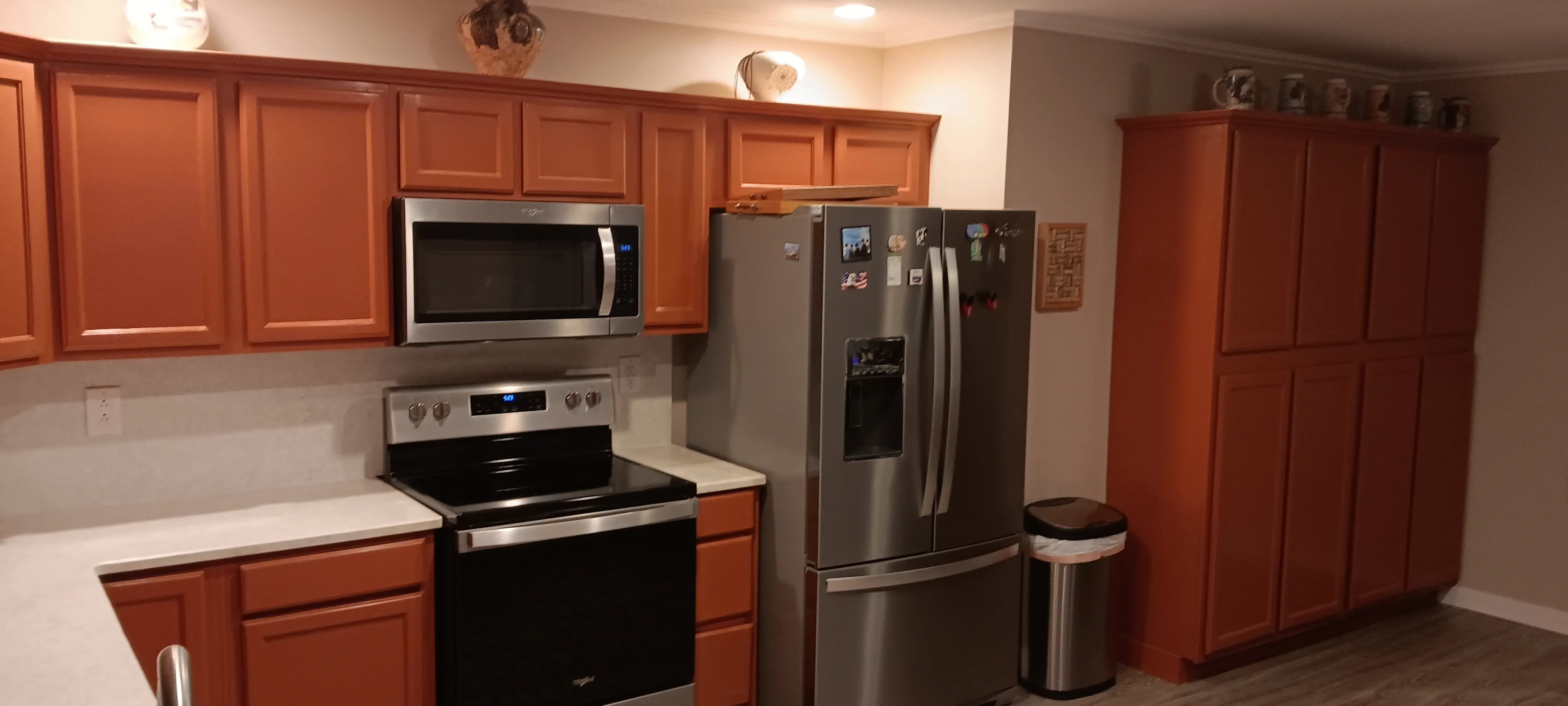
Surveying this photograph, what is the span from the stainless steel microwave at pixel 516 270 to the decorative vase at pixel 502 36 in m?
0.38

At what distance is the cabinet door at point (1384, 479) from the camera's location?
4.48 metres

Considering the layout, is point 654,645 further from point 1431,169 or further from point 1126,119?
point 1431,169

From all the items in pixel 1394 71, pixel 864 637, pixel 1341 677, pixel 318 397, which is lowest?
pixel 1341 677

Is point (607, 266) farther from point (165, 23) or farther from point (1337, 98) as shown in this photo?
point (1337, 98)

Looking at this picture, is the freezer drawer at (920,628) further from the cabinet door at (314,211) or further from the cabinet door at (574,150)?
the cabinet door at (314,211)

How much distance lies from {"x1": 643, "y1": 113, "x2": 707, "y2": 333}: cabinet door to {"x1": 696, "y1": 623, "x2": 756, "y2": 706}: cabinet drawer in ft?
Result: 3.03

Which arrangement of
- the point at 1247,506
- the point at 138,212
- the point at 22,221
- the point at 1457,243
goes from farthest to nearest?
the point at 1457,243, the point at 1247,506, the point at 138,212, the point at 22,221

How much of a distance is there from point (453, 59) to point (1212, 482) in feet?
9.08

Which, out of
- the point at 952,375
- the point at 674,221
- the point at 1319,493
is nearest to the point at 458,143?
the point at 674,221

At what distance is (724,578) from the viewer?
3.45m

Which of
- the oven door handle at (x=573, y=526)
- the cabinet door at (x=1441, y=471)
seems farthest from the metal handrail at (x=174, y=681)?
the cabinet door at (x=1441, y=471)

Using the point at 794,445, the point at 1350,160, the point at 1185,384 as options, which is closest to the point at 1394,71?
the point at 1350,160

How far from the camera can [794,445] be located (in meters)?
3.37

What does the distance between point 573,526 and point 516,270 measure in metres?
0.72
